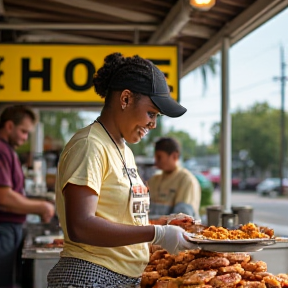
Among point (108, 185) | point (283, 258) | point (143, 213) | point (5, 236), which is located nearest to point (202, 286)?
point (143, 213)

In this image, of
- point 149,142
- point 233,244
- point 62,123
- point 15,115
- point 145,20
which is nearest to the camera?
point 233,244

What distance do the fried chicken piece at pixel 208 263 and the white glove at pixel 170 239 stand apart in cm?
52

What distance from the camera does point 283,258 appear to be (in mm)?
4297

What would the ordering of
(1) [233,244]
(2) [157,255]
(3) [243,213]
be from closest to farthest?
1. (1) [233,244]
2. (2) [157,255]
3. (3) [243,213]

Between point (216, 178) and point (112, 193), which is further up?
point (112, 193)

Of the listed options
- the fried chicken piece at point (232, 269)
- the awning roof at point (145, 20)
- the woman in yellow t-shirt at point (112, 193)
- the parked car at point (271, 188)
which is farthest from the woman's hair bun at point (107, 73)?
the parked car at point (271, 188)

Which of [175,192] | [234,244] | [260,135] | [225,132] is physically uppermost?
[260,135]

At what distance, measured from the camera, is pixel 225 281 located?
3.15 meters

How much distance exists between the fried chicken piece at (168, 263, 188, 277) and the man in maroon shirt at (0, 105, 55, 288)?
2266mm

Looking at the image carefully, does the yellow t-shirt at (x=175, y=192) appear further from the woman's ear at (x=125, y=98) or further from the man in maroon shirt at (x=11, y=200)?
the woman's ear at (x=125, y=98)

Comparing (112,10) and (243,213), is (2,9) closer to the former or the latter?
(112,10)

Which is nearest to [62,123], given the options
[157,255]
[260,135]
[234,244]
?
[260,135]

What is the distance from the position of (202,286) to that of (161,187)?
371cm

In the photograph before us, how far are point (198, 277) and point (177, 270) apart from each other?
382mm
